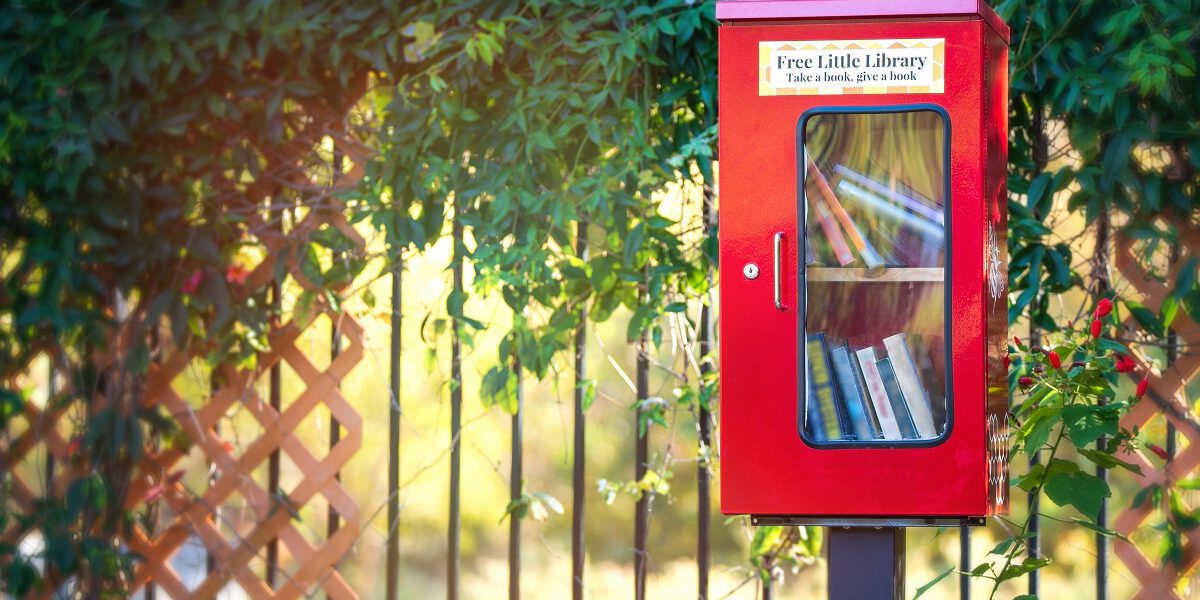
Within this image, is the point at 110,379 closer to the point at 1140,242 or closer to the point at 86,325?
the point at 86,325

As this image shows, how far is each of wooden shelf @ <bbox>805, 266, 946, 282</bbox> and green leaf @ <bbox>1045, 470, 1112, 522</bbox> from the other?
1.31 feet

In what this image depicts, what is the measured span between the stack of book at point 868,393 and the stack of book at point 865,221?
0.14 metres

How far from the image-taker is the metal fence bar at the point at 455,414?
289 centimetres

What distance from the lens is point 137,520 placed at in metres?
3.28

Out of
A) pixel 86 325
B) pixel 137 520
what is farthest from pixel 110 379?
pixel 137 520

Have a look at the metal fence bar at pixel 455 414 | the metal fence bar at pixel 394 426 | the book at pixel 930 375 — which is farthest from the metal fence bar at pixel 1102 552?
the metal fence bar at pixel 394 426

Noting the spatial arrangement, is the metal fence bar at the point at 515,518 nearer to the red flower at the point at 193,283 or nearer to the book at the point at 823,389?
the red flower at the point at 193,283

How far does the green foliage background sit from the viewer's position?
2504 mm

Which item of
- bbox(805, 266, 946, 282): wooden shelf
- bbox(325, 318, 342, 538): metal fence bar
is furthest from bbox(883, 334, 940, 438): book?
bbox(325, 318, 342, 538): metal fence bar

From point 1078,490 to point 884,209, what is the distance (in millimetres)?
564

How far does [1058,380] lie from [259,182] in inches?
85.8

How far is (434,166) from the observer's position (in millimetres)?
2834

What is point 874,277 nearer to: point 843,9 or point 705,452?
point 843,9

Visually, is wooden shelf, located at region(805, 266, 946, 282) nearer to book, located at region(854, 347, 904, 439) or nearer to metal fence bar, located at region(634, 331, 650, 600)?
book, located at region(854, 347, 904, 439)
